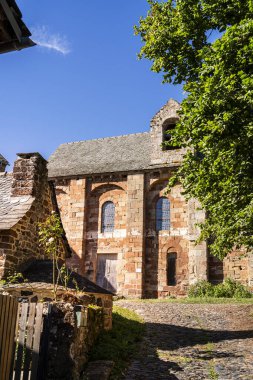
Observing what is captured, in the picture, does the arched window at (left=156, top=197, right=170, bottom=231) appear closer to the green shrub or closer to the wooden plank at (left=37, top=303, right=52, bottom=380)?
the green shrub

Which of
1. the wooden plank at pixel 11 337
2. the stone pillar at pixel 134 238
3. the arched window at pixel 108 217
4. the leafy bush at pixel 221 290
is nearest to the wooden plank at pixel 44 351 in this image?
the wooden plank at pixel 11 337

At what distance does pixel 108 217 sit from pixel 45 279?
1551 cm

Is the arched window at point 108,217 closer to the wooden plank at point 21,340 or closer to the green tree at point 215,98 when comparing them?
the green tree at point 215,98

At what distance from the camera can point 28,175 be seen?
43.1 ft

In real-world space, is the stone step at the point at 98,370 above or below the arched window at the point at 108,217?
below

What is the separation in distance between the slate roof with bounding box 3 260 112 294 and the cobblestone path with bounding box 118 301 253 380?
2027 millimetres

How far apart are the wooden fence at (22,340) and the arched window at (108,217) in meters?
19.8

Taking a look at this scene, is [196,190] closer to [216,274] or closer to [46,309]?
[46,309]

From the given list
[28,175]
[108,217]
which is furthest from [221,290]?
[28,175]

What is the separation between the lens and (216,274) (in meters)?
22.9

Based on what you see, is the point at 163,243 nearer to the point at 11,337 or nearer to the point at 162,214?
the point at 162,214

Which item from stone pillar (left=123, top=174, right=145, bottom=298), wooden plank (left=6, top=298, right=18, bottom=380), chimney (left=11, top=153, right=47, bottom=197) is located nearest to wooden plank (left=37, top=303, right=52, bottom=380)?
wooden plank (left=6, top=298, right=18, bottom=380)

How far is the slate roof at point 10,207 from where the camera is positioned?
1155 centimetres

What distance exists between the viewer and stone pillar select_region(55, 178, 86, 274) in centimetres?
2580
